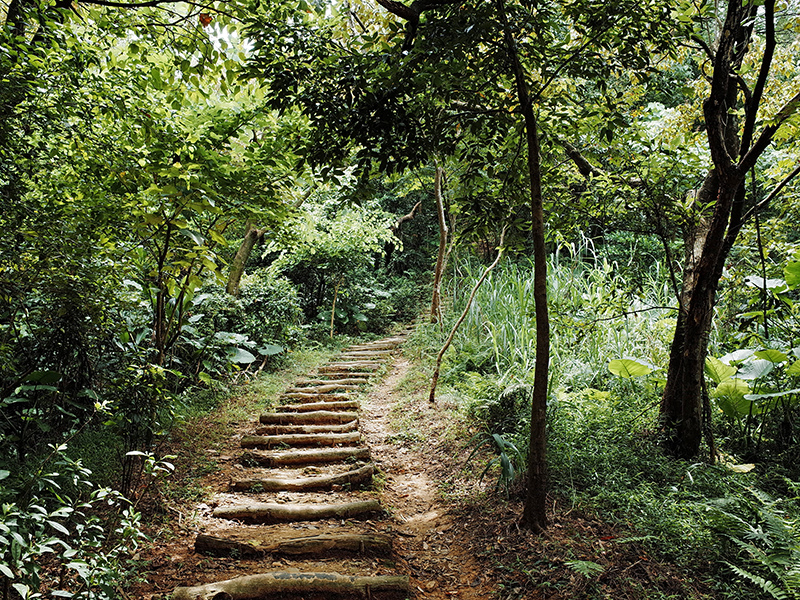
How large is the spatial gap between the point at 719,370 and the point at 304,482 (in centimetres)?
332

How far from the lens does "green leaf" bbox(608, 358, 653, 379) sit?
363 cm

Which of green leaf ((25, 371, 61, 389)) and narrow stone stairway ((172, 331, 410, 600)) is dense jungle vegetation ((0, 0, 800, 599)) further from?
narrow stone stairway ((172, 331, 410, 600))

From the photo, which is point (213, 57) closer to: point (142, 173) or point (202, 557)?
point (142, 173)

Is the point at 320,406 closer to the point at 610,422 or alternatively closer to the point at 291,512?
the point at 291,512

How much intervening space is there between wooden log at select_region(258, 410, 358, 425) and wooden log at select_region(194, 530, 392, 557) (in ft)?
6.83

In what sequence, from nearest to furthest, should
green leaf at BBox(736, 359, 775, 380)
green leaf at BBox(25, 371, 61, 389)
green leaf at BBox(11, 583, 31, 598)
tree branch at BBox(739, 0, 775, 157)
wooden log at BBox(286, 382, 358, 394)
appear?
green leaf at BBox(11, 583, 31, 598) → tree branch at BBox(739, 0, 775, 157) → green leaf at BBox(25, 371, 61, 389) → green leaf at BBox(736, 359, 775, 380) → wooden log at BBox(286, 382, 358, 394)

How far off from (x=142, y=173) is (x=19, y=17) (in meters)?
1.45

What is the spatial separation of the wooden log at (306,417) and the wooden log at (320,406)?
0.23 m

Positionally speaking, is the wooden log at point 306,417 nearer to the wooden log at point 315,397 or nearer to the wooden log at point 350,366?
the wooden log at point 315,397

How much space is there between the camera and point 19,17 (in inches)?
118

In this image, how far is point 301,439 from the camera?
434 centimetres

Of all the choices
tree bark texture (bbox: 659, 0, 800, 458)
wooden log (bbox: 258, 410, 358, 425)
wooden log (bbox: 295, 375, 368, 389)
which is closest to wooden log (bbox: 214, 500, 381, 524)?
wooden log (bbox: 258, 410, 358, 425)

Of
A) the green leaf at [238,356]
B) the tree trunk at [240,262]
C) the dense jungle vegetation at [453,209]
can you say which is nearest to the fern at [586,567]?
the dense jungle vegetation at [453,209]

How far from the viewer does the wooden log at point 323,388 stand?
5.77m
